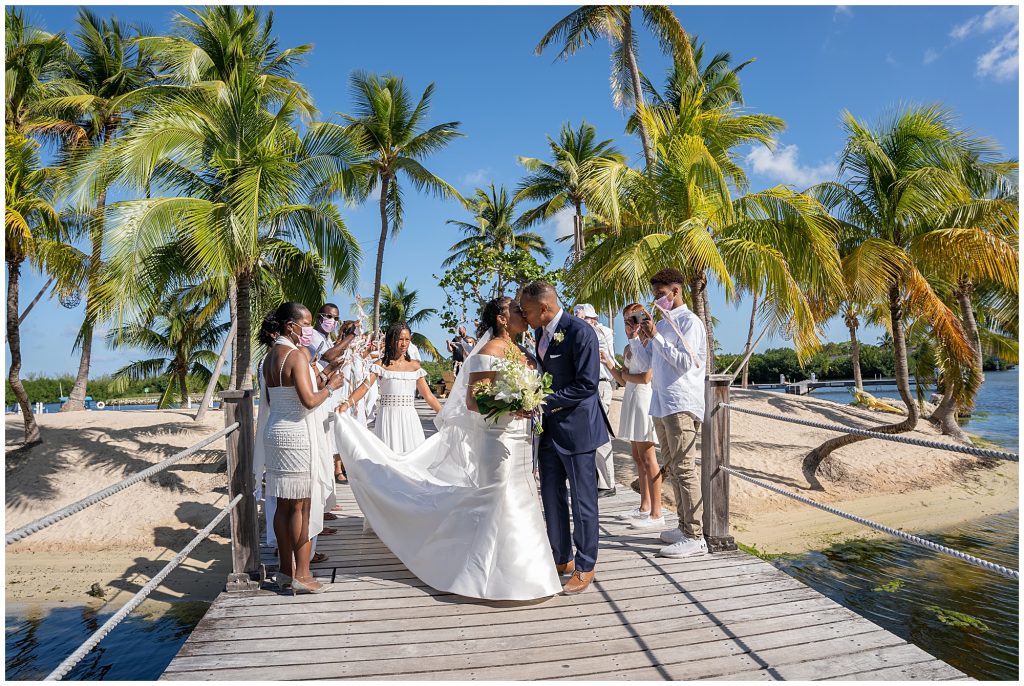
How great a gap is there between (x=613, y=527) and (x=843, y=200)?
12.3 meters

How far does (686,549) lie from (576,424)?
165cm

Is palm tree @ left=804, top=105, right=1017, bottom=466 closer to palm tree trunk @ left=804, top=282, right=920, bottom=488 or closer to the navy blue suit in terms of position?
palm tree trunk @ left=804, top=282, right=920, bottom=488

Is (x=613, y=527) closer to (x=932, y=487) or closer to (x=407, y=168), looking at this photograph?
(x=932, y=487)

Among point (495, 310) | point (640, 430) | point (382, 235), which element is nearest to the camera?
point (495, 310)

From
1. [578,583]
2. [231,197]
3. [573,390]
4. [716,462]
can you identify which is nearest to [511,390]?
[573,390]

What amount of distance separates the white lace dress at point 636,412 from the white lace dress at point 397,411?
2367mm

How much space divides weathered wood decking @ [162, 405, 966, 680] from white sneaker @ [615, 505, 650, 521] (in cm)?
152

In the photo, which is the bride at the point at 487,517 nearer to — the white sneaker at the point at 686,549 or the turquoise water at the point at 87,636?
the white sneaker at the point at 686,549

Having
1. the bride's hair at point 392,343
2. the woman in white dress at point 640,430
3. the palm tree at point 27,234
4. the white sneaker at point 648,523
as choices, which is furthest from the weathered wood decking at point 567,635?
the palm tree at point 27,234

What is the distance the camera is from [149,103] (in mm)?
13617

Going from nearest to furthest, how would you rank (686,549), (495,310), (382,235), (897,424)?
(495,310) < (686,549) < (897,424) < (382,235)

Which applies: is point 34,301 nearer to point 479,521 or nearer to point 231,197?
point 231,197

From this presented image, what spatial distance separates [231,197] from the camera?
36.5 feet

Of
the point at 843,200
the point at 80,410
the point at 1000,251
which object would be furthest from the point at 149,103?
the point at 1000,251
